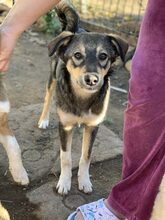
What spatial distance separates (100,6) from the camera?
6543 mm

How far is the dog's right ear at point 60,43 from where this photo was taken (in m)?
2.78

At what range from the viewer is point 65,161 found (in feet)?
10.2

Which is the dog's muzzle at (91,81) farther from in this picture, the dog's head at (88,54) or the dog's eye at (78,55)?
the dog's eye at (78,55)

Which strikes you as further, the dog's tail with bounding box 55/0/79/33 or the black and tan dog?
the dog's tail with bounding box 55/0/79/33

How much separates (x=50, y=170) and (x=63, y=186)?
0.87ft

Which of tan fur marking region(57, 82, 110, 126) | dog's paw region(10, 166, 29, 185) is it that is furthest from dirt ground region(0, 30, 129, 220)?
tan fur marking region(57, 82, 110, 126)

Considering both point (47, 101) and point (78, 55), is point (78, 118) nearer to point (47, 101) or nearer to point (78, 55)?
point (78, 55)

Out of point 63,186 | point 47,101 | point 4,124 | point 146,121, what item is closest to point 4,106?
point 4,124

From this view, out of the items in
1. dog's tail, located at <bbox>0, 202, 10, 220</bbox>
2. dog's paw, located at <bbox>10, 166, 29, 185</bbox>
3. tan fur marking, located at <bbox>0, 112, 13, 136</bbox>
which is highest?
tan fur marking, located at <bbox>0, 112, 13, 136</bbox>

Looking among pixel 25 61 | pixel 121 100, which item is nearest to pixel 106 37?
pixel 121 100

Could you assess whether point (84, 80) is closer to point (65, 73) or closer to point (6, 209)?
point (65, 73)

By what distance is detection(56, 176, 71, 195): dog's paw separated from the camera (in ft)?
10.1

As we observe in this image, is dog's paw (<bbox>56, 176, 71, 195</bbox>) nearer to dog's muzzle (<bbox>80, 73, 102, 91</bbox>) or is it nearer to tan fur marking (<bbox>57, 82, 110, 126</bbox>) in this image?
tan fur marking (<bbox>57, 82, 110, 126</bbox>)

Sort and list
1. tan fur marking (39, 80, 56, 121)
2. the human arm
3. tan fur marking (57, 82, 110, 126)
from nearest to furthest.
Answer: the human arm, tan fur marking (57, 82, 110, 126), tan fur marking (39, 80, 56, 121)
